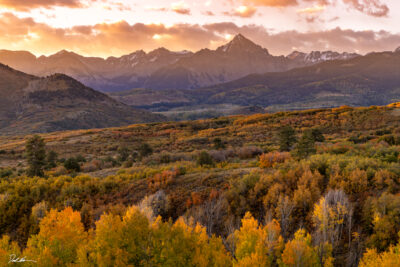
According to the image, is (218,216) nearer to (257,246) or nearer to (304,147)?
(257,246)

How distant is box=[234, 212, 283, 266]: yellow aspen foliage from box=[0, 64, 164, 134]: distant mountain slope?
421ft

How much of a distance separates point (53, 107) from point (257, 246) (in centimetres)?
17145

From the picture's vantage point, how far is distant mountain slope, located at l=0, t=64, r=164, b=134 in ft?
422

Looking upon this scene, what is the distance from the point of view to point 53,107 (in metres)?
152

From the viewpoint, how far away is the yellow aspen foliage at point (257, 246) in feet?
16.8

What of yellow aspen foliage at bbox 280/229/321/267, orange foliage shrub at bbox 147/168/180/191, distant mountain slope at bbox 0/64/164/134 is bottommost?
orange foliage shrub at bbox 147/168/180/191

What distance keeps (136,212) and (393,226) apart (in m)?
6.55

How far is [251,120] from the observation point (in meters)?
54.0

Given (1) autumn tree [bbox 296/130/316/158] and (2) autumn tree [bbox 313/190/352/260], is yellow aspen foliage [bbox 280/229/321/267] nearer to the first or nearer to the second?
(2) autumn tree [bbox 313/190/352/260]

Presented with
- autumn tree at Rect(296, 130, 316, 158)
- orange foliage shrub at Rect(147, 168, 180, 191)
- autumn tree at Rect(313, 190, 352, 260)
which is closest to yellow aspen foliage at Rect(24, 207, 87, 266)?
orange foliage shrub at Rect(147, 168, 180, 191)

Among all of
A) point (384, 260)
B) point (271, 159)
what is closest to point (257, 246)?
point (384, 260)

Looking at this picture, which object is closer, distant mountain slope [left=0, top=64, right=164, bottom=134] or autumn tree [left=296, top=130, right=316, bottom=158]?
autumn tree [left=296, top=130, right=316, bottom=158]

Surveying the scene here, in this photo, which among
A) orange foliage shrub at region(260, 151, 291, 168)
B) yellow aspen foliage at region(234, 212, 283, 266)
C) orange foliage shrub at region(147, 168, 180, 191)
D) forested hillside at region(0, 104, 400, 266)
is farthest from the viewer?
orange foliage shrub at region(260, 151, 291, 168)

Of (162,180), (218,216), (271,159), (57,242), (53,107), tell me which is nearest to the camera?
(57,242)
